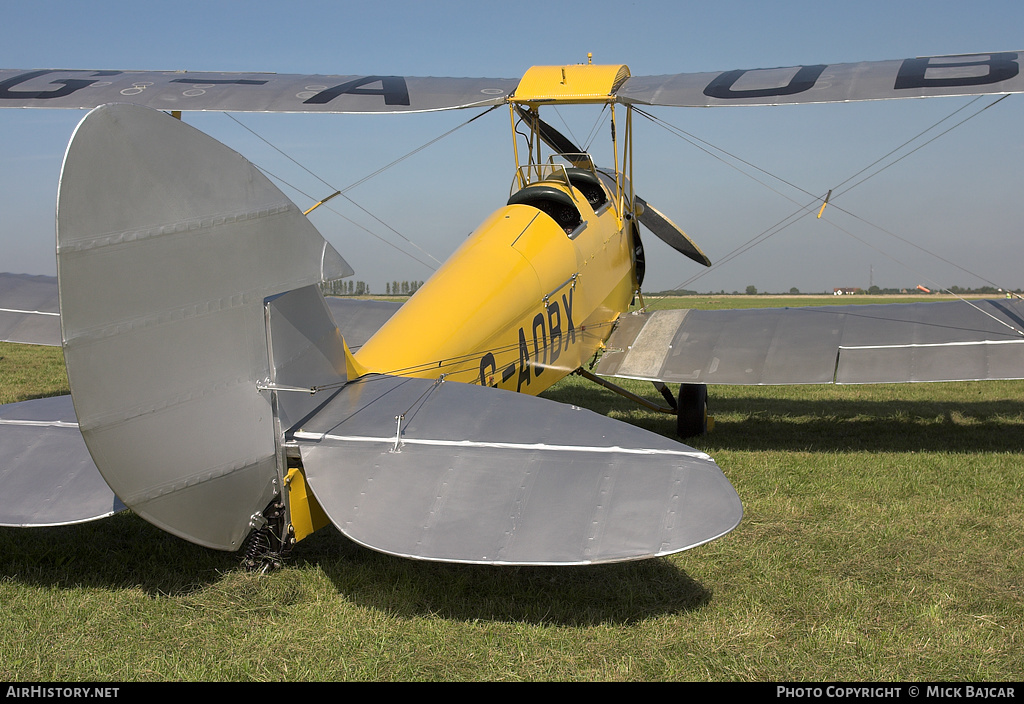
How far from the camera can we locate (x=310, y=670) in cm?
336

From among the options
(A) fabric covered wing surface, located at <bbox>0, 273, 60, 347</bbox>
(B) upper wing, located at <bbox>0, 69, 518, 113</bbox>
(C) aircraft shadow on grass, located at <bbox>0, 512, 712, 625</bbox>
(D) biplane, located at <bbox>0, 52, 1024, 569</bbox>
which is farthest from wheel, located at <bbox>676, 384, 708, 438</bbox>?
(A) fabric covered wing surface, located at <bbox>0, 273, 60, 347</bbox>

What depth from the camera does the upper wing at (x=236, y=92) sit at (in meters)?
6.95

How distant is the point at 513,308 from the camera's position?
5852 mm

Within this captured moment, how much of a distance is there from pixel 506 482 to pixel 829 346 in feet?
16.6

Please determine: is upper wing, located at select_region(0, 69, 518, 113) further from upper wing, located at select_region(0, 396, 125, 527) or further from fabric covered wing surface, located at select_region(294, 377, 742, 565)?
fabric covered wing surface, located at select_region(294, 377, 742, 565)

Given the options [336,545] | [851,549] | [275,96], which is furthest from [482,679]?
[275,96]

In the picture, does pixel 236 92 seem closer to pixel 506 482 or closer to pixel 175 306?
pixel 175 306

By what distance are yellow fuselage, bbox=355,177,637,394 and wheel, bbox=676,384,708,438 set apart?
3.31 ft

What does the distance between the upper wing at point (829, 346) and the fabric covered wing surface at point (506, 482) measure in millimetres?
3789

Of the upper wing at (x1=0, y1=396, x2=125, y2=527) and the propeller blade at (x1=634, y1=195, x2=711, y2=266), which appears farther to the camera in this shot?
the propeller blade at (x1=634, y1=195, x2=711, y2=266)

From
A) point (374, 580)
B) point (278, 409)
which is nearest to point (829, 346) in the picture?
point (374, 580)

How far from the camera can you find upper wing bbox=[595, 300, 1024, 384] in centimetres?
706

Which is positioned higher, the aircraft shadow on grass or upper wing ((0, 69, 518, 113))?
upper wing ((0, 69, 518, 113))

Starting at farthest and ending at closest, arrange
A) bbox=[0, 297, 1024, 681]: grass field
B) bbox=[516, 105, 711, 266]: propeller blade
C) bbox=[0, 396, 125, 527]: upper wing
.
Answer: bbox=[516, 105, 711, 266]: propeller blade
bbox=[0, 396, 125, 527]: upper wing
bbox=[0, 297, 1024, 681]: grass field
